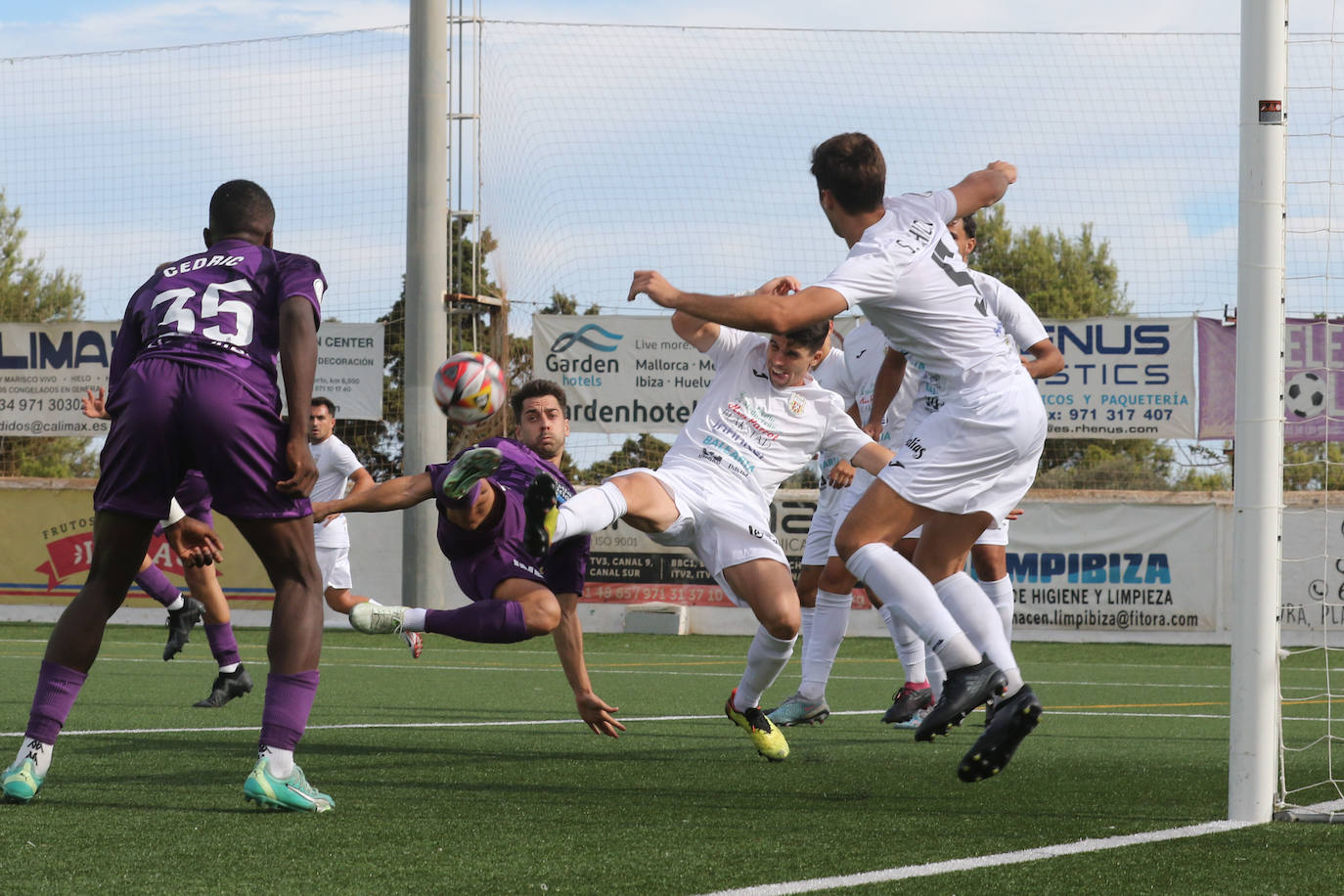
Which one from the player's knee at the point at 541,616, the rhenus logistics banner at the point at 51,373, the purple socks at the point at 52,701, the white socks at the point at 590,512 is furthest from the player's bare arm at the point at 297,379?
the rhenus logistics banner at the point at 51,373

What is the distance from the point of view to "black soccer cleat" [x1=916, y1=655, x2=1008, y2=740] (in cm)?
428

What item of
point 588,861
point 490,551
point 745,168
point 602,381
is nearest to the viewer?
point 588,861

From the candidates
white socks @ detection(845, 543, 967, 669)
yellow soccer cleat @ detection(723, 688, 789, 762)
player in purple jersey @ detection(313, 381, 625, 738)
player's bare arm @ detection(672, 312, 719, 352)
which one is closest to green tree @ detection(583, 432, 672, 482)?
player in purple jersey @ detection(313, 381, 625, 738)

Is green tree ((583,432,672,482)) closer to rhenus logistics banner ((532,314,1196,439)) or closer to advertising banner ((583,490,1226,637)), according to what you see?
rhenus logistics banner ((532,314,1196,439))

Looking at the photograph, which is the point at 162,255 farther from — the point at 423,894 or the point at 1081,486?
the point at 423,894

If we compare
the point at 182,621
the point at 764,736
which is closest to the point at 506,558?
the point at 764,736

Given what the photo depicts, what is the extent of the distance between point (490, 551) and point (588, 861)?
284 centimetres

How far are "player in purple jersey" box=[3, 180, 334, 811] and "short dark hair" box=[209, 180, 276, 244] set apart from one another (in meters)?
0.07

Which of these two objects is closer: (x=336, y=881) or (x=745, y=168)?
(x=336, y=881)

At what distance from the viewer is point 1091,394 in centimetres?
1706

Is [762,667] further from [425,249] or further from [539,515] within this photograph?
[425,249]

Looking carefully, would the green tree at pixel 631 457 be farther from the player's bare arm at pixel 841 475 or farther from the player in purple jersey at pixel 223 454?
the player in purple jersey at pixel 223 454

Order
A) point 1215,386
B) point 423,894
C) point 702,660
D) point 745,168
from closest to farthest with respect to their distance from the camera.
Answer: point 423,894 < point 702,660 < point 1215,386 < point 745,168

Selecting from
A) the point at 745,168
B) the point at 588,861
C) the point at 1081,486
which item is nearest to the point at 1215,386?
the point at 1081,486
